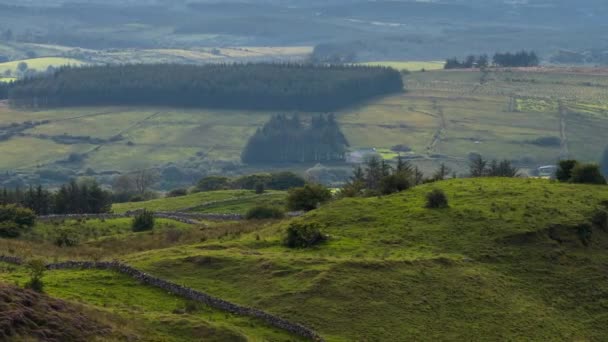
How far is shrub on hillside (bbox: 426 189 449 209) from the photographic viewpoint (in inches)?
2844

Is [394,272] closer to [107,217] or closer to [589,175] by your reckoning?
[589,175]

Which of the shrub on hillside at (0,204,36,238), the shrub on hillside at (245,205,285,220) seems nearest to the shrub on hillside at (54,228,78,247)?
the shrub on hillside at (0,204,36,238)

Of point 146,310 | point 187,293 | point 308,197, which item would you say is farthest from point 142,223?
point 146,310

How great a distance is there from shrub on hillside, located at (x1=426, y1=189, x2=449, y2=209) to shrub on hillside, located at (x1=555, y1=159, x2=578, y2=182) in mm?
14294

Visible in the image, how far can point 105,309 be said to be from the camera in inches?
2020

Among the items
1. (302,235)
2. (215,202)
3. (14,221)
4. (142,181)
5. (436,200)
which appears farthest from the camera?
(142,181)

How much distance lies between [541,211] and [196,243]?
19.1 meters

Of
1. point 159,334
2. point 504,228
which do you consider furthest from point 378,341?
point 504,228

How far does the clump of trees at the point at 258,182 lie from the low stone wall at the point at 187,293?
75.1 meters

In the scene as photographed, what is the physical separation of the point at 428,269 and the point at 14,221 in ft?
99.6

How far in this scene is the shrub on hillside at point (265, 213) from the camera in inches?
3298

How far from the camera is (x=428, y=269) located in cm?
6238

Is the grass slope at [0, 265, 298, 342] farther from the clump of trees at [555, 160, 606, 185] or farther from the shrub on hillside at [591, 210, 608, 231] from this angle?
the clump of trees at [555, 160, 606, 185]

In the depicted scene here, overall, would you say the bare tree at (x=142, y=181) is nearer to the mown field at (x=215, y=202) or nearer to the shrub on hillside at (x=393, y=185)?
the mown field at (x=215, y=202)
